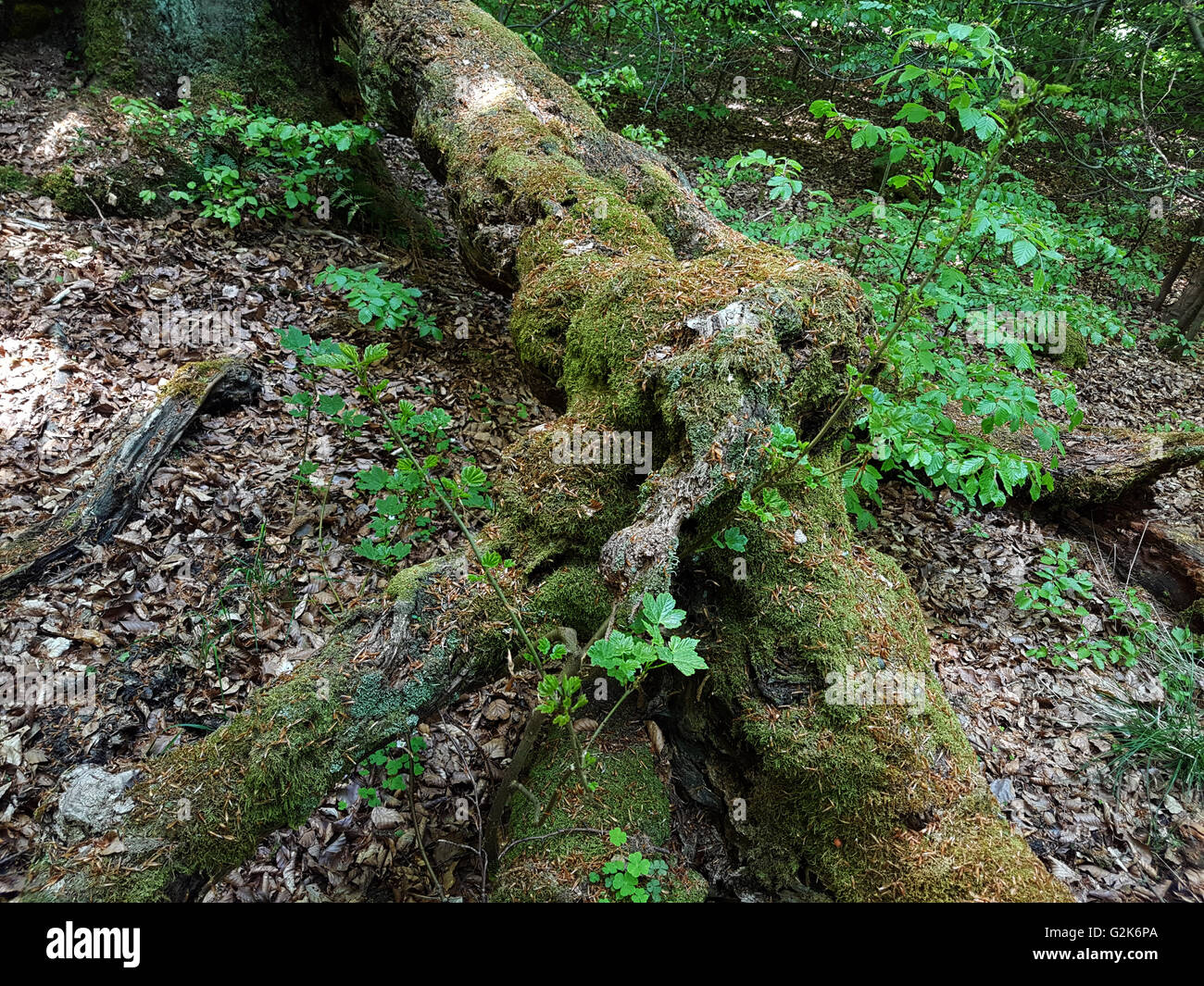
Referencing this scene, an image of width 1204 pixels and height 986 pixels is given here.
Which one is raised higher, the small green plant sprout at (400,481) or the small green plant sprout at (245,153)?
the small green plant sprout at (245,153)

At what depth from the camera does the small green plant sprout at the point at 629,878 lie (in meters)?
2.19

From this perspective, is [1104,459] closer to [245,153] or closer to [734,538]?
[734,538]

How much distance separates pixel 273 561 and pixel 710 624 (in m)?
2.71

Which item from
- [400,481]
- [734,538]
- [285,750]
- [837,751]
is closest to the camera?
[285,750]

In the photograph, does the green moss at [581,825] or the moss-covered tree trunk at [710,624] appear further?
the green moss at [581,825]

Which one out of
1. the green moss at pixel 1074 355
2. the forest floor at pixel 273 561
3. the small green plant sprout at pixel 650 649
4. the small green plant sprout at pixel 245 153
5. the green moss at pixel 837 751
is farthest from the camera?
the green moss at pixel 1074 355

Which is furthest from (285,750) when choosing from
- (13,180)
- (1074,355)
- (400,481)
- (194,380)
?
(1074,355)

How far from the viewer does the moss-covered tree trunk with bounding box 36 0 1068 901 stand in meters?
2.12

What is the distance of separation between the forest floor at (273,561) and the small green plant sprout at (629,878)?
0.31 m

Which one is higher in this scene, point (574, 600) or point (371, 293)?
point (371, 293)

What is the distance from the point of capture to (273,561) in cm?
385

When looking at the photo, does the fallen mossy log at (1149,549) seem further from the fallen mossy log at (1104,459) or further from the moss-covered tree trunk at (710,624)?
the moss-covered tree trunk at (710,624)

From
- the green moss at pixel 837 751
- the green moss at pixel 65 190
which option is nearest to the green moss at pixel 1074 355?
the green moss at pixel 837 751
